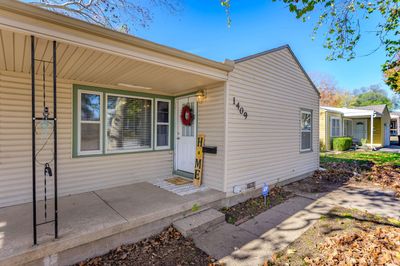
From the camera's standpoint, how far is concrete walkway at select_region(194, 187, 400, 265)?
2996mm

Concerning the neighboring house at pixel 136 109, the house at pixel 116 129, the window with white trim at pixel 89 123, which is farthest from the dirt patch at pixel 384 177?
the window with white trim at pixel 89 123

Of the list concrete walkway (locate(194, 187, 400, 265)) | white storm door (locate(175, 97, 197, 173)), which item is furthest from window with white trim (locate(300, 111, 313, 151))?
white storm door (locate(175, 97, 197, 173))

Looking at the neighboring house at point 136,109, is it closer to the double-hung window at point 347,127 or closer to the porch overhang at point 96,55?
the porch overhang at point 96,55

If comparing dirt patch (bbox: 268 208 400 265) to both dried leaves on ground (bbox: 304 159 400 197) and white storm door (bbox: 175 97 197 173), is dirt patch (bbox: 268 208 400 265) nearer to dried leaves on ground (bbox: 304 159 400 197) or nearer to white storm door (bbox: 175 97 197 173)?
dried leaves on ground (bbox: 304 159 400 197)

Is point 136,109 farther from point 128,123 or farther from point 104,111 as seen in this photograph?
point 104,111

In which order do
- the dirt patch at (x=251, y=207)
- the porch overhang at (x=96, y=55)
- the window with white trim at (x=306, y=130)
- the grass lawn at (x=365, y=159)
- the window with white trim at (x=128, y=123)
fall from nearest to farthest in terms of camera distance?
the porch overhang at (x=96, y=55) < the dirt patch at (x=251, y=207) < the window with white trim at (x=128, y=123) < the window with white trim at (x=306, y=130) < the grass lawn at (x=365, y=159)

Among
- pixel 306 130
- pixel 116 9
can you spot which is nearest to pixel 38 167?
pixel 116 9

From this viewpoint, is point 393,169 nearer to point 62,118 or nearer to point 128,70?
point 128,70

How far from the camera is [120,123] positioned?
16.6 ft


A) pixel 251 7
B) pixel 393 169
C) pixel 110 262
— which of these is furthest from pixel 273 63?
pixel 393 169

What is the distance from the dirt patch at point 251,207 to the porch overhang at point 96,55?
2.80 metres

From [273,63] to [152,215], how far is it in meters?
4.98

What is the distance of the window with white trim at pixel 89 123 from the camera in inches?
178

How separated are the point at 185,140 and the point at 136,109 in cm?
151
